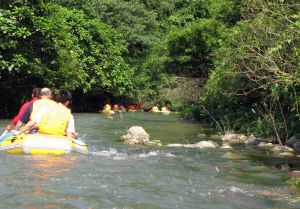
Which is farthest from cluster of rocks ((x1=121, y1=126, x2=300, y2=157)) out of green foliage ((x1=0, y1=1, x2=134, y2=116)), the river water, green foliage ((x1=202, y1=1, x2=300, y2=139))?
green foliage ((x1=0, y1=1, x2=134, y2=116))

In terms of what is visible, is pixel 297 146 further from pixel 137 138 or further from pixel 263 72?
pixel 137 138

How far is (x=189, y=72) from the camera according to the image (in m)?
31.9

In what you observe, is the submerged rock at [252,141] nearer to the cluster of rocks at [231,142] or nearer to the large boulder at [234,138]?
the cluster of rocks at [231,142]

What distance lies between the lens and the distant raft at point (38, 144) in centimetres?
1158

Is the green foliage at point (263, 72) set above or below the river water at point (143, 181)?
above

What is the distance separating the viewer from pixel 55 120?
473 inches

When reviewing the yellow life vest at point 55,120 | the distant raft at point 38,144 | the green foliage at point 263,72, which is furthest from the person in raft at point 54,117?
the green foliage at point 263,72

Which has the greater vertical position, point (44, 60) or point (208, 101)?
point (44, 60)

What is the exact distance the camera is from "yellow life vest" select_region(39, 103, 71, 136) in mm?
11836

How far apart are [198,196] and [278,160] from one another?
5661 millimetres

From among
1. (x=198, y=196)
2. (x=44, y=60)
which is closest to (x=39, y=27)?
(x=44, y=60)

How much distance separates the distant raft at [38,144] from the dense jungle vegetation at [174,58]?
511 cm

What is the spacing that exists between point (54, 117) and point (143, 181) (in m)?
3.48

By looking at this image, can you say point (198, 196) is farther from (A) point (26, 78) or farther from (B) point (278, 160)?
(A) point (26, 78)
